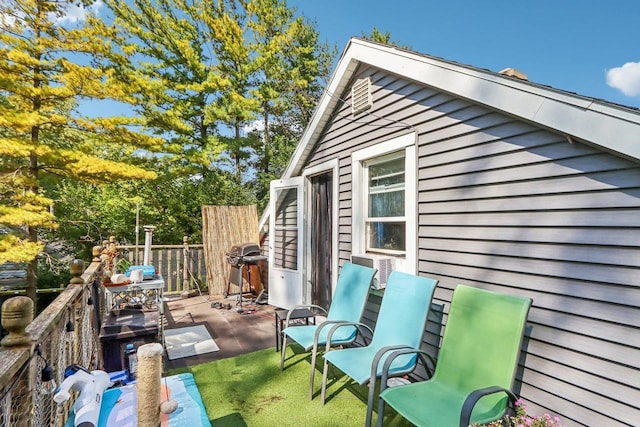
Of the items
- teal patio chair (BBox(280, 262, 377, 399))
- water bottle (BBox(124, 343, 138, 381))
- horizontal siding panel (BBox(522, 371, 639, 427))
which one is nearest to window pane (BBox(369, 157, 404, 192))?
teal patio chair (BBox(280, 262, 377, 399))

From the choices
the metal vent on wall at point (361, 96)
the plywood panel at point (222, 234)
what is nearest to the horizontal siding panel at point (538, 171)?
the metal vent on wall at point (361, 96)

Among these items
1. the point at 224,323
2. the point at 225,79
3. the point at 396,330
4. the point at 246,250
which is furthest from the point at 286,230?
the point at 225,79

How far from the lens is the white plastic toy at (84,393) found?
1.41m

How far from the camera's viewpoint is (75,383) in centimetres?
155

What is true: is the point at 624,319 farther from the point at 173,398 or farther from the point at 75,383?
the point at 75,383

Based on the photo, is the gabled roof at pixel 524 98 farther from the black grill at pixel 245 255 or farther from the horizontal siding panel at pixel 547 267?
the black grill at pixel 245 255

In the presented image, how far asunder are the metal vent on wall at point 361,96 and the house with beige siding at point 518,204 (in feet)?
0.06

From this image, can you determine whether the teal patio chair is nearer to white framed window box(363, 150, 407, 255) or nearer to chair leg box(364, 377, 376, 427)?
white framed window box(363, 150, 407, 255)

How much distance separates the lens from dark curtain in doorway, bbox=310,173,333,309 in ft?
16.2

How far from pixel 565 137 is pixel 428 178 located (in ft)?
3.61

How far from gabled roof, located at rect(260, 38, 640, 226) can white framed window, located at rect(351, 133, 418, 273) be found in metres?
0.62

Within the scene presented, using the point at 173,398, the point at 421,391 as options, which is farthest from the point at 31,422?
the point at 421,391

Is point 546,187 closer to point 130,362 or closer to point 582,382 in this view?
point 582,382

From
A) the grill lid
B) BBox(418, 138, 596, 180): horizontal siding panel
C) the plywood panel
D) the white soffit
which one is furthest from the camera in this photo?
the plywood panel
